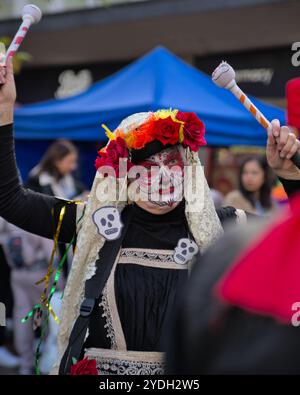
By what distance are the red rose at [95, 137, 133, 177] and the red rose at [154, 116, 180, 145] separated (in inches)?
5.5

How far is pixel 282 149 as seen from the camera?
2061 millimetres

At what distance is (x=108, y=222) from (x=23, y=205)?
314 millimetres

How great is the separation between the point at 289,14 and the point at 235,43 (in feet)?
4.52

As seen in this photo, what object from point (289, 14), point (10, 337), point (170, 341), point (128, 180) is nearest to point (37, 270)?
point (10, 337)

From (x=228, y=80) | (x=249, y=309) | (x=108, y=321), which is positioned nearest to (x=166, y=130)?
(x=228, y=80)

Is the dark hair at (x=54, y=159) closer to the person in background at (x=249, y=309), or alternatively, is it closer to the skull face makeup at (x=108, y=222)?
the skull face makeup at (x=108, y=222)

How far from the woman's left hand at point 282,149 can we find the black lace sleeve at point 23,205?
0.78 m

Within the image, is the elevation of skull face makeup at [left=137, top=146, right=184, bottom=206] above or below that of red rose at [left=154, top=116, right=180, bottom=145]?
below

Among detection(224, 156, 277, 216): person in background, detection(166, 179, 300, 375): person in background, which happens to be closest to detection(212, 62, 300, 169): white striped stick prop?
detection(166, 179, 300, 375): person in background

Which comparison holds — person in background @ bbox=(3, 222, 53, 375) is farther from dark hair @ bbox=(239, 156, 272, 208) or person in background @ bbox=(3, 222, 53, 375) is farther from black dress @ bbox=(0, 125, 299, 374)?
black dress @ bbox=(0, 125, 299, 374)

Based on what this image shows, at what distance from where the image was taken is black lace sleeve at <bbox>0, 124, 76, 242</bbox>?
2.18 metres

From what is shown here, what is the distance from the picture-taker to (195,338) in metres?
0.80

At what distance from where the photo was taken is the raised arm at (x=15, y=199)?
2.16 m

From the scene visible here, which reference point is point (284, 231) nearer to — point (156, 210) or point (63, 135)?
point (156, 210)
